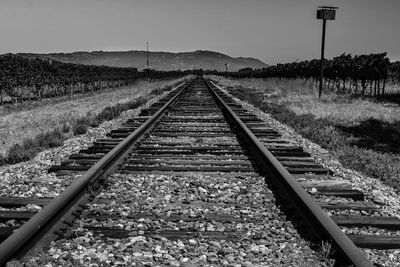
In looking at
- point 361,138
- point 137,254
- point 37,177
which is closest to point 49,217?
point 137,254

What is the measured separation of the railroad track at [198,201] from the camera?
346 cm

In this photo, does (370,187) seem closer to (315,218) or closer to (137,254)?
(315,218)

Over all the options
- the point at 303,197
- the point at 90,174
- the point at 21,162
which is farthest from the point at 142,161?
the point at 303,197

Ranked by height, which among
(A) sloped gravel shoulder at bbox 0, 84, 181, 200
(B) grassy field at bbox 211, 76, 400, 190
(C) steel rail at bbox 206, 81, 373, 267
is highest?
(C) steel rail at bbox 206, 81, 373, 267

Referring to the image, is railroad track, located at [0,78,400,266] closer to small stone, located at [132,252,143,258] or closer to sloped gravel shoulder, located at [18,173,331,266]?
sloped gravel shoulder, located at [18,173,331,266]

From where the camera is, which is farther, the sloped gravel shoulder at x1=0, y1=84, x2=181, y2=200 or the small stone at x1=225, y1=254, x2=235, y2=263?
the sloped gravel shoulder at x1=0, y1=84, x2=181, y2=200

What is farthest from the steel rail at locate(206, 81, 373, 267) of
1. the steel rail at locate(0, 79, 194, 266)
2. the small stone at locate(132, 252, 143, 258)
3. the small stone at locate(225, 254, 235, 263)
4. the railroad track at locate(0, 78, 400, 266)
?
the steel rail at locate(0, 79, 194, 266)

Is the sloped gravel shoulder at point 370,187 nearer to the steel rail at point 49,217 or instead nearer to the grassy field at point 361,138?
the grassy field at point 361,138

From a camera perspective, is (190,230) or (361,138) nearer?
(190,230)

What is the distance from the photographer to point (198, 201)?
4492 millimetres

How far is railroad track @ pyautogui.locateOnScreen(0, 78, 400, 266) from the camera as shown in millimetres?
3461

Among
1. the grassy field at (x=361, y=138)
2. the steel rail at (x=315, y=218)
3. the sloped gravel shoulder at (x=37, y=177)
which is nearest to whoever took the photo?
the steel rail at (x=315, y=218)

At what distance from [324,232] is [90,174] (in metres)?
2.69

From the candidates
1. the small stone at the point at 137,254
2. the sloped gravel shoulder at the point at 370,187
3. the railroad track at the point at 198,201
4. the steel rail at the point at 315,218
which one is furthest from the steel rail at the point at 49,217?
the sloped gravel shoulder at the point at 370,187
